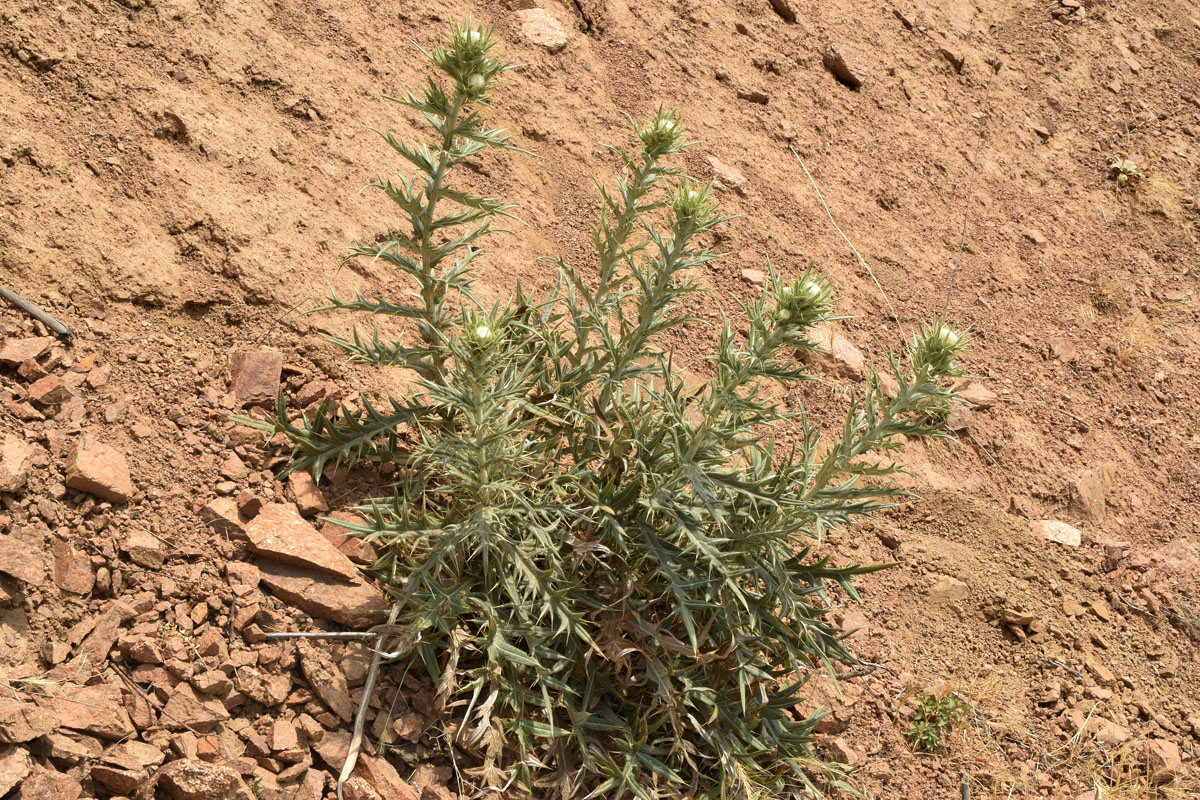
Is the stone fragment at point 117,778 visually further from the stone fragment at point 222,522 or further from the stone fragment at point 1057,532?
the stone fragment at point 1057,532

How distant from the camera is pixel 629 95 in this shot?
520 centimetres

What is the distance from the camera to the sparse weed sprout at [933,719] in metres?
3.73

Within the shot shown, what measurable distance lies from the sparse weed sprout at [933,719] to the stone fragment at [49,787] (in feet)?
8.87

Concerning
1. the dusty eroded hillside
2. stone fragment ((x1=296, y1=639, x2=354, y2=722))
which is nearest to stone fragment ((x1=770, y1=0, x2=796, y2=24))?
the dusty eroded hillside

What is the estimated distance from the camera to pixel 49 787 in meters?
Answer: 2.38

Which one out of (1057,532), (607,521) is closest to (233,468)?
(607,521)

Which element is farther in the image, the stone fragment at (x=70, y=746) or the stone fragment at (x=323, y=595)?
the stone fragment at (x=323, y=595)

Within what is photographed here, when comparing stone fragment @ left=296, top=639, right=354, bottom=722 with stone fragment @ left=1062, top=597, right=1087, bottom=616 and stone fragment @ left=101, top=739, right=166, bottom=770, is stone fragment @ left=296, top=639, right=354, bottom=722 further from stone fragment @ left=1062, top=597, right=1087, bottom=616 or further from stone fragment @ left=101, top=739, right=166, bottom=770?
A: stone fragment @ left=1062, top=597, right=1087, bottom=616

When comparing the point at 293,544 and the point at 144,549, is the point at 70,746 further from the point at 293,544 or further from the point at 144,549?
the point at 293,544

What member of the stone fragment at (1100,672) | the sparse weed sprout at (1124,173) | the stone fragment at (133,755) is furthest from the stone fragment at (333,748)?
the sparse weed sprout at (1124,173)

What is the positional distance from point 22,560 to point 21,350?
0.71 metres

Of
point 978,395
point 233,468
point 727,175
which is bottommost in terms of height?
point 233,468

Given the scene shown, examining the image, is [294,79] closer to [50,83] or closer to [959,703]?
[50,83]

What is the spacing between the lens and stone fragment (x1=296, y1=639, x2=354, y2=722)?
294 centimetres
